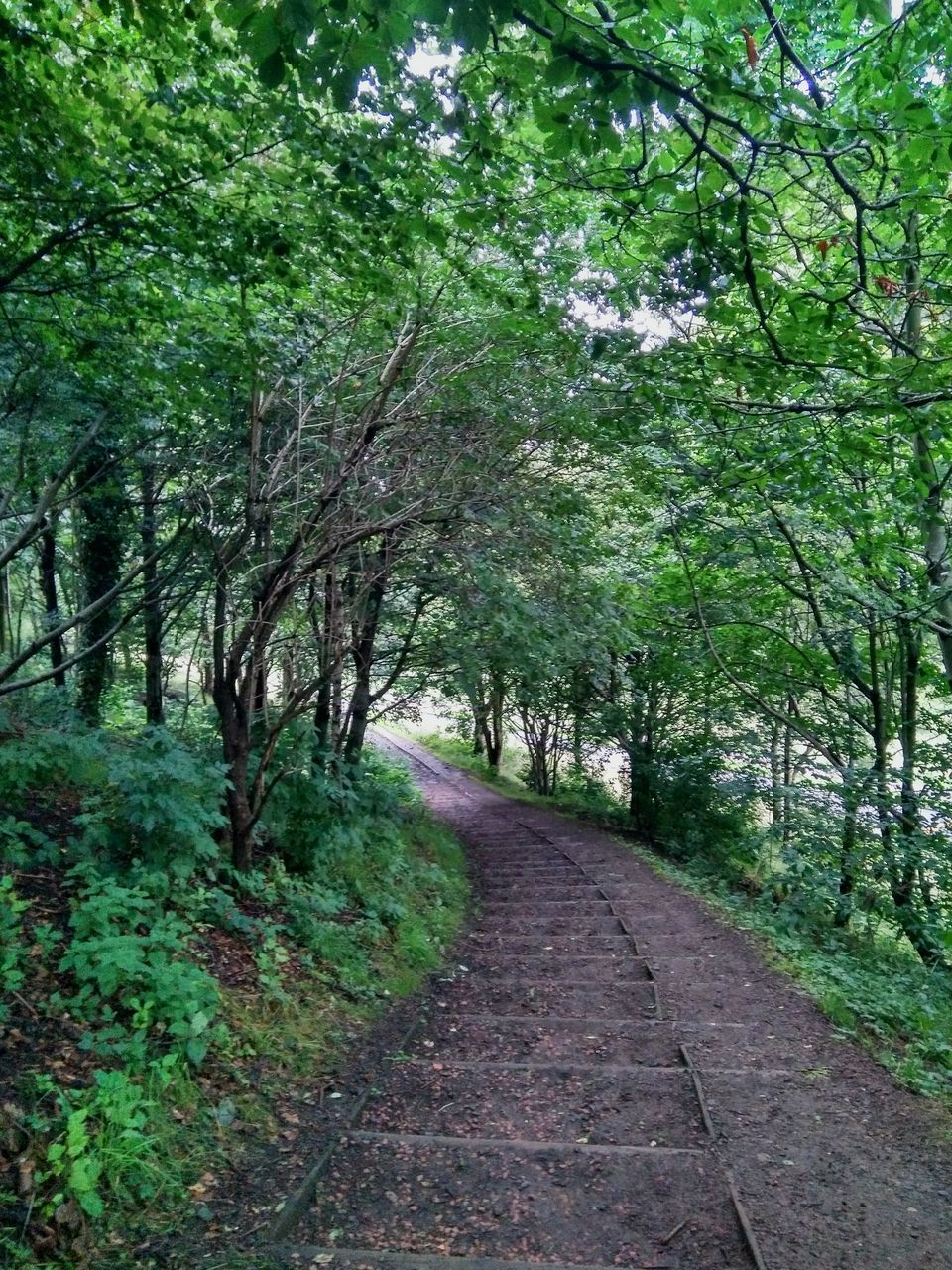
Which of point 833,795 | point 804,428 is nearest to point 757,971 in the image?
point 833,795

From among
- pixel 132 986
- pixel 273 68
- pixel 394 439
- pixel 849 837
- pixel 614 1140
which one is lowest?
pixel 614 1140

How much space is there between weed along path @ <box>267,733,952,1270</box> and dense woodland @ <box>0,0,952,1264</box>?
74 cm

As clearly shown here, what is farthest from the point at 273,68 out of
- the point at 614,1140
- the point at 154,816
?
the point at 614,1140

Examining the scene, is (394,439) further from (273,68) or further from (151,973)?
(273,68)

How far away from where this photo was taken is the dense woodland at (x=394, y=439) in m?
3.85

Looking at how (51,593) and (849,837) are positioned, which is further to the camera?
(849,837)

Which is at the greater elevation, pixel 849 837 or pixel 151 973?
pixel 849 837

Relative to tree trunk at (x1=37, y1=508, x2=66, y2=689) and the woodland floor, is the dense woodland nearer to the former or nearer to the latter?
tree trunk at (x1=37, y1=508, x2=66, y2=689)

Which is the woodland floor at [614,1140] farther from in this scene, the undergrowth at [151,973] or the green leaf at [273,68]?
the green leaf at [273,68]

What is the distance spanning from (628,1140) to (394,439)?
5671 mm

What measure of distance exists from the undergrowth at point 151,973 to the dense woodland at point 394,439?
31mm

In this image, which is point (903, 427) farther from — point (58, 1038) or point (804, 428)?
point (58, 1038)

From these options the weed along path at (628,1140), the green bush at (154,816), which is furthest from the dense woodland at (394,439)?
the weed along path at (628,1140)

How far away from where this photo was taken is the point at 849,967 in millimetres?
7879
